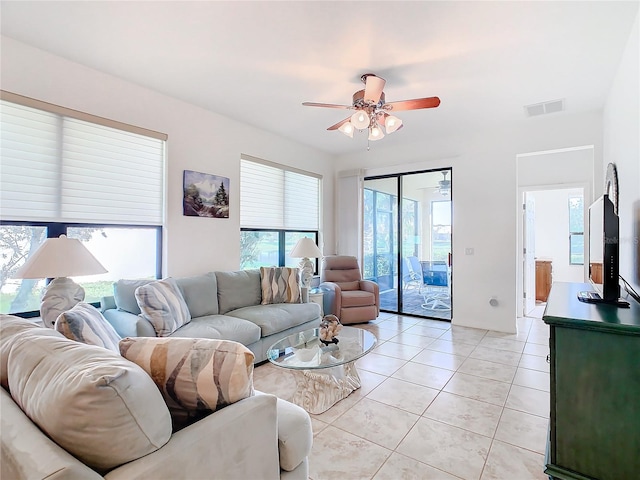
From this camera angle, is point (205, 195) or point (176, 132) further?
point (205, 195)

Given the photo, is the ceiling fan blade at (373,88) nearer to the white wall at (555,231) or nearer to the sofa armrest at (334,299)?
the sofa armrest at (334,299)

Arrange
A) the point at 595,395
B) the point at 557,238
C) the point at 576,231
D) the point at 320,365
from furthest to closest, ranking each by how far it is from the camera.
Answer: the point at 557,238, the point at 576,231, the point at 320,365, the point at 595,395

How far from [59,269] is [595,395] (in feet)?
9.52

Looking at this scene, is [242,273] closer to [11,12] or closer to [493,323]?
[11,12]

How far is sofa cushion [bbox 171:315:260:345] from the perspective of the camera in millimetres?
2654

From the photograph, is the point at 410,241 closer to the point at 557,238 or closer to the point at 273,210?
the point at 273,210

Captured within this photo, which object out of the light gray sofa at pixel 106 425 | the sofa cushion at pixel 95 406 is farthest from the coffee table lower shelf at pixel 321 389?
the sofa cushion at pixel 95 406

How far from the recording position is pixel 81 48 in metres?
2.49

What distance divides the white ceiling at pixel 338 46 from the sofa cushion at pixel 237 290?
192 cm

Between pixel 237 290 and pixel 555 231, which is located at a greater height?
pixel 555 231

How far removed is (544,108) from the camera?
3.58 m

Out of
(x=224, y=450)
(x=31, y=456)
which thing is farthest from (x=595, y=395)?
(x=31, y=456)

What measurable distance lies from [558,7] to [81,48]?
3358 millimetres

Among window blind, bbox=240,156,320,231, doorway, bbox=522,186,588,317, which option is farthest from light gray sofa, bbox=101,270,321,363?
doorway, bbox=522,186,588,317
